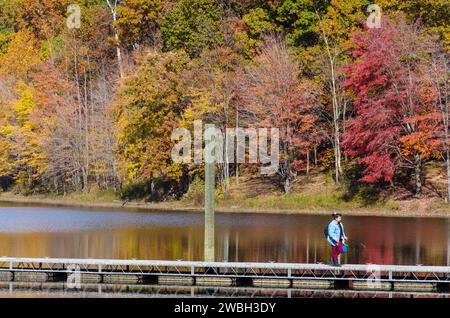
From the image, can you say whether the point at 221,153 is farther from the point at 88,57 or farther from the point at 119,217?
the point at 88,57

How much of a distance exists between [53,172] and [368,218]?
36.8m

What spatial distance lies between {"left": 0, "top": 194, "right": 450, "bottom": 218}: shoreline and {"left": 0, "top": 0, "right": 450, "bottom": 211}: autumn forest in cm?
212

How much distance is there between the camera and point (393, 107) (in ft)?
195

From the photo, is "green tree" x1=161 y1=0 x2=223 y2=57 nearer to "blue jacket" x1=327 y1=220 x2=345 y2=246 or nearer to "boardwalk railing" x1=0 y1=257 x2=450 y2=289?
"boardwalk railing" x1=0 y1=257 x2=450 y2=289

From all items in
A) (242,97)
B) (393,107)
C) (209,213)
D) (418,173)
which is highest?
(242,97)

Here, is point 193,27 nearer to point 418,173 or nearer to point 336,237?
point 418,173

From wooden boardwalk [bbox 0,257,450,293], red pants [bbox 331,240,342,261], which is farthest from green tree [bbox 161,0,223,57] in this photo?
red pants [bbox 331,240,342,261]

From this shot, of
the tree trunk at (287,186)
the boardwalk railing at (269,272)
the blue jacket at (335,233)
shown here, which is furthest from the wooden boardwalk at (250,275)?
the tree trunk at (287,186)

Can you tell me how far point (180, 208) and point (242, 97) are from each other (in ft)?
30.2

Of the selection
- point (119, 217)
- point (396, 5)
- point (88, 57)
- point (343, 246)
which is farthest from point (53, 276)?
point (88, 57)

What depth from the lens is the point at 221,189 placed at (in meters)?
67.2

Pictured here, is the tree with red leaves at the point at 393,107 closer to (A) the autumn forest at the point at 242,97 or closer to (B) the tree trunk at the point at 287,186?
(A) the autumn forest at the point at 242,97

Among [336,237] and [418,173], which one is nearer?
[336,237]

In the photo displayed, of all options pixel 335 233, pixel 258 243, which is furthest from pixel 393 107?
pixel 335 233
